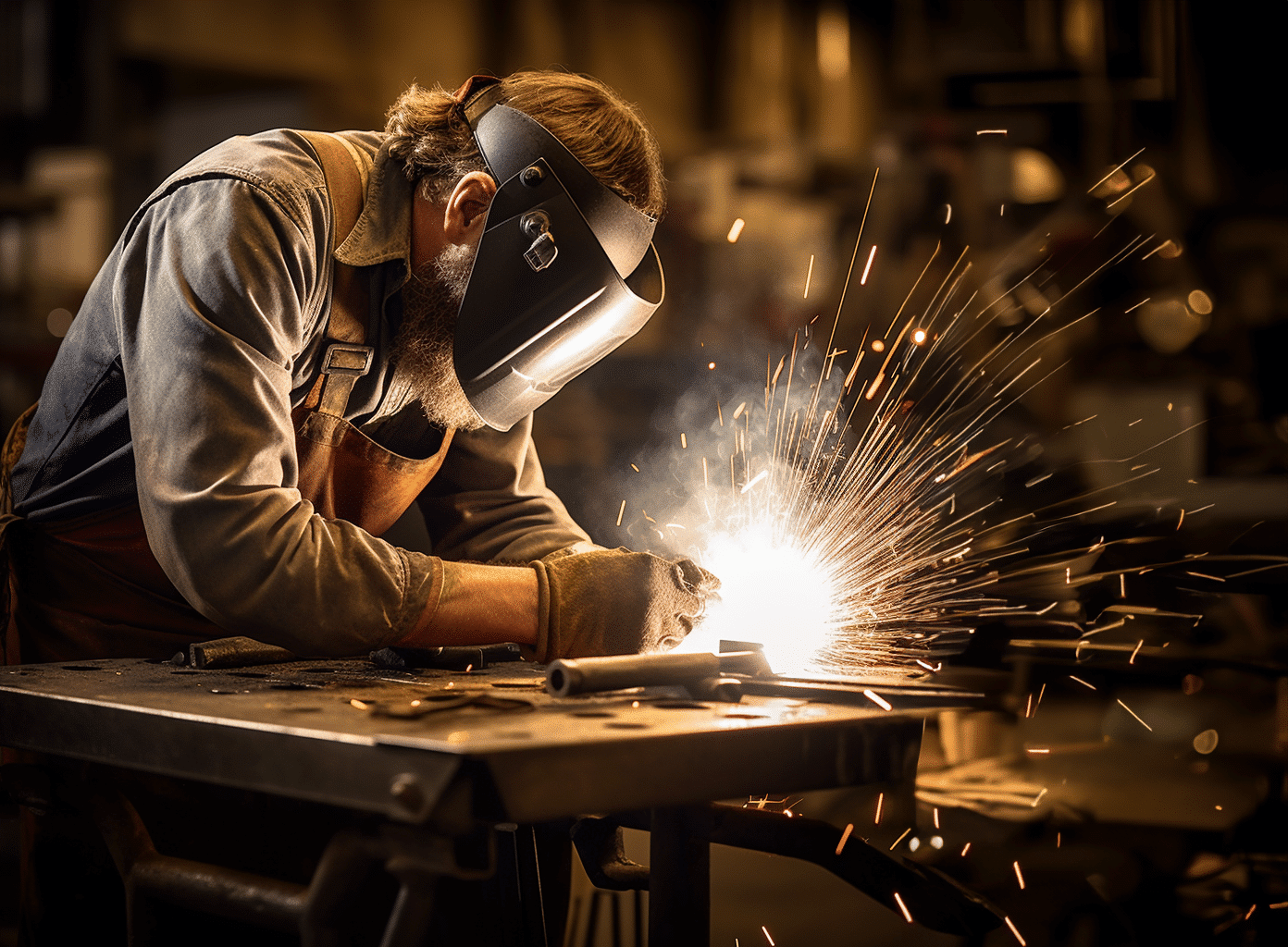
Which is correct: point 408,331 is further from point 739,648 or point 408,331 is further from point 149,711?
point 149,711

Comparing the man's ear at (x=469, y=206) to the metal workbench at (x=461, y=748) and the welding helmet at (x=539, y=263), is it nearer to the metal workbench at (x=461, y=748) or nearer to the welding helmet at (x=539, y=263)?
the welding helmet at (x=539, y=263)

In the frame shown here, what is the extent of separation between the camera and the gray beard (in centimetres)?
184

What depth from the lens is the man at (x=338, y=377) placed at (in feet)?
4.94

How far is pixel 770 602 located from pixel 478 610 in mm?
646

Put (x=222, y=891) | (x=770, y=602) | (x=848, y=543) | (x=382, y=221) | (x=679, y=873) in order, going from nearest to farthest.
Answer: (x=222, y=891) → (x=679, y=873) → (x=382, y=221) → (x=770, y=602) → (x=848, y=543)

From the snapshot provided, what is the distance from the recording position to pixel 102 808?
137cm

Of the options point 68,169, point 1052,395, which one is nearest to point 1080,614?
point 1052,395

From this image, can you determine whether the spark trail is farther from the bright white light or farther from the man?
the man

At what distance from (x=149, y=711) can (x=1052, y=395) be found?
14.2ft

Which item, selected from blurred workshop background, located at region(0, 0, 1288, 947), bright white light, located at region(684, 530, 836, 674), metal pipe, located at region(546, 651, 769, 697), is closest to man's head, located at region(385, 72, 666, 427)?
bright white light, located at region(684, 530, 836, 674)

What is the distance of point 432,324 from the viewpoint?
1870 millimetres

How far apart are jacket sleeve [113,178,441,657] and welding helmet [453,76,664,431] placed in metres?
0.25

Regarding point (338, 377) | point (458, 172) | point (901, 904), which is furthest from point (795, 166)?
point (901, 904)

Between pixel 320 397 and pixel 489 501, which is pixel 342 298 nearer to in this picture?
pixel 320 397
